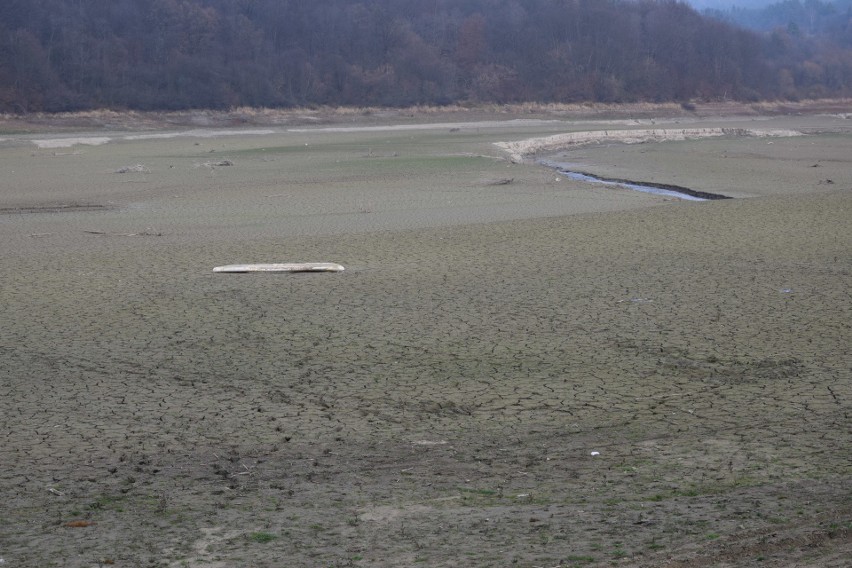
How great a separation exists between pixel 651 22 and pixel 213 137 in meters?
60.6

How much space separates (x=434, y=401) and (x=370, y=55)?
231 feet

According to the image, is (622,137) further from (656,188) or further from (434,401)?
(434,401)

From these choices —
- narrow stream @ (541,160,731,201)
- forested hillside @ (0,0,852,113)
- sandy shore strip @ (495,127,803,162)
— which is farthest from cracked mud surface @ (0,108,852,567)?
forested hillside @ (0,0,852,113)

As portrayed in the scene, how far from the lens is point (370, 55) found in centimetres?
7412

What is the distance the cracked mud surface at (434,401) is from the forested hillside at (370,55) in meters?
44.3

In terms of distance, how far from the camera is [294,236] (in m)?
13.2

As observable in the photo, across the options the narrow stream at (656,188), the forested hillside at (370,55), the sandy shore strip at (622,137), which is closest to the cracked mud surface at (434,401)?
the narrow stream at (656,188)

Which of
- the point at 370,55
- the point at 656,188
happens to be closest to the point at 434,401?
the point at 656,188

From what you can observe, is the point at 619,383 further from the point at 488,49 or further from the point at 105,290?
the point at 488,49

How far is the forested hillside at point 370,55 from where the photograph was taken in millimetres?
59438

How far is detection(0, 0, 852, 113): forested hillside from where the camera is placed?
59.4 meters

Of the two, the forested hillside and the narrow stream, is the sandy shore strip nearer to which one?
the narrow stream

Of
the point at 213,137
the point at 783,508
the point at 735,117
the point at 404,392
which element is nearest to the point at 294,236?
the point at 404,392

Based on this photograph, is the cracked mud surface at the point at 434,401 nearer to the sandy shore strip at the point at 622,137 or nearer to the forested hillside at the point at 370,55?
the sandy shore strip at the point at 622,137
